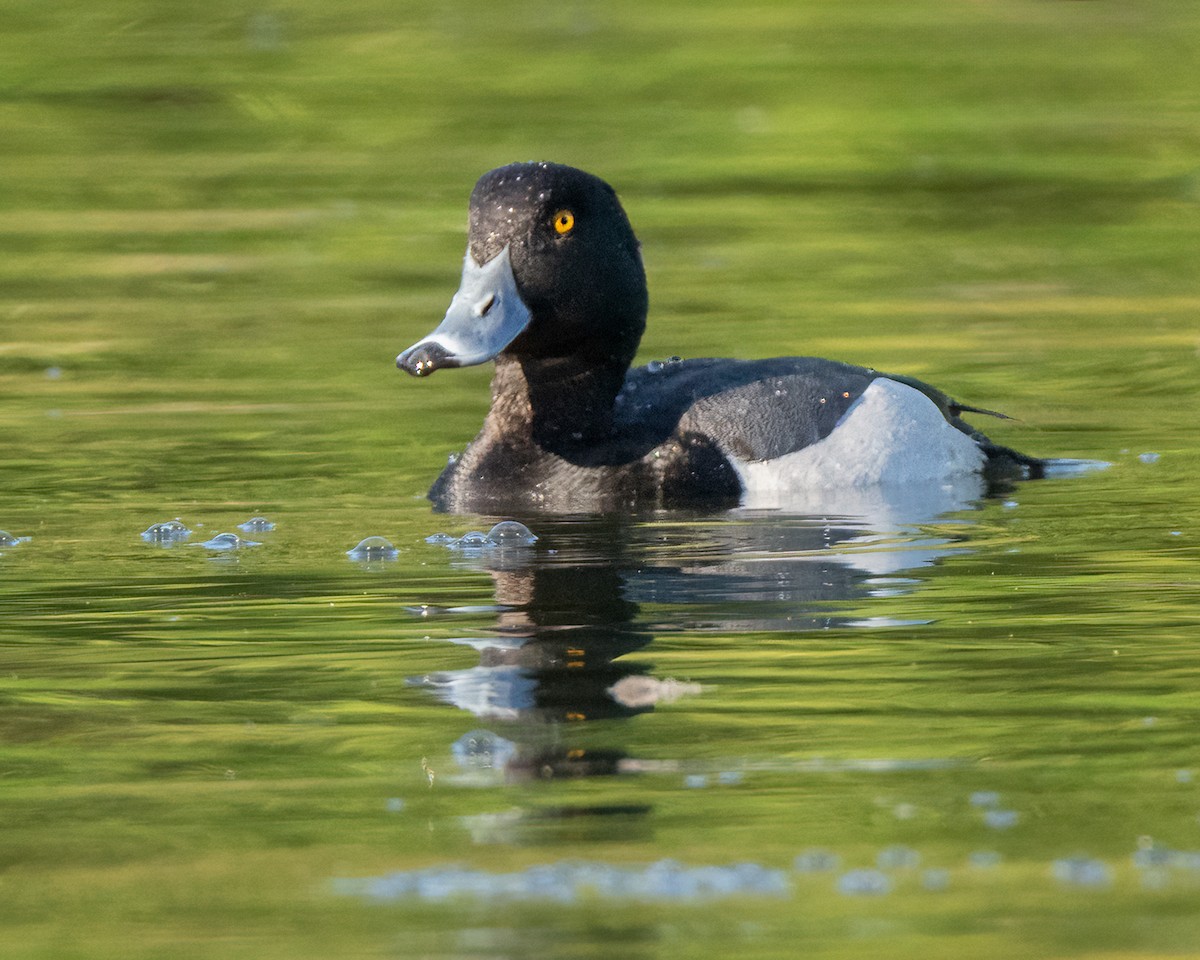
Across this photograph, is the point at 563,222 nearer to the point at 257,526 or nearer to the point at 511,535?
the point at 511,535

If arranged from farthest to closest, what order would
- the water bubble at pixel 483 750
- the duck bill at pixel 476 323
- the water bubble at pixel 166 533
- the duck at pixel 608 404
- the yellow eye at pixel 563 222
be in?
the yellow eye at pixel 563 222
the duck at pixel 608 404
the duck bill at pixel 476 323
the water bubble at pixel 166 533
the water bubble at pixel 483 750

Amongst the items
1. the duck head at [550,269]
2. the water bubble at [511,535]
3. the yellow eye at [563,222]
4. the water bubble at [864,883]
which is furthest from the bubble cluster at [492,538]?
the water bubble at [864,883]

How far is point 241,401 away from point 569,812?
235 inches

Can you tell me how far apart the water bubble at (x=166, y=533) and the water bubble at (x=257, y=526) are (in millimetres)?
186

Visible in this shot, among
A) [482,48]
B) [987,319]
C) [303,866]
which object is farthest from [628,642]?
[482,48]

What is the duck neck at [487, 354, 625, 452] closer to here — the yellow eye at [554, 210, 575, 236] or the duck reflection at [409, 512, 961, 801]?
the yellow eye at [554, 210, 575, 236]

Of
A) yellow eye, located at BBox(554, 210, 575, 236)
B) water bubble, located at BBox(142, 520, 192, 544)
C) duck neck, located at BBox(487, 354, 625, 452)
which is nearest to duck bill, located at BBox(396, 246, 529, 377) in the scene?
yellow eye, located at BBox(554, 210, 575, 236)

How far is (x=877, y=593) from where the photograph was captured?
6.65 metres

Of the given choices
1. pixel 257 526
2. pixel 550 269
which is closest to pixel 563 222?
pixel 550 269

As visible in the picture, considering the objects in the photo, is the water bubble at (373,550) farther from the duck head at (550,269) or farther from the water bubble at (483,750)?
the water bubble at (483,750)

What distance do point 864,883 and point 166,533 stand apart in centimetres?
410

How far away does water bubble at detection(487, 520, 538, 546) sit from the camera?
25.0 ft

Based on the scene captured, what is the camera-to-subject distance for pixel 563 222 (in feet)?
28.1

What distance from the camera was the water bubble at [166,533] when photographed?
7.71 m
